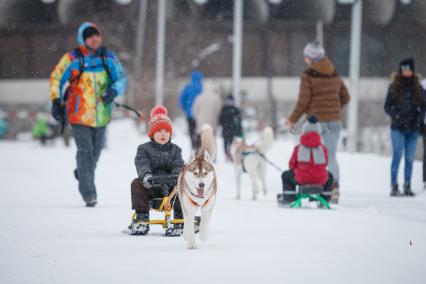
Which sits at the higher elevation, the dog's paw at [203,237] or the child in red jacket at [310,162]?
the child in red jacket at [310,162]

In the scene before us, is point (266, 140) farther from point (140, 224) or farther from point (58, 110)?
point (140, 224)

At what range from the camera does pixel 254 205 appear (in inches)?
448

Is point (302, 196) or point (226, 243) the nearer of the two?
point (226, 243)

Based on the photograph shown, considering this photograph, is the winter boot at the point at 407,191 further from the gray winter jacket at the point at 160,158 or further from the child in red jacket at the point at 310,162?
the gray winter jacket at the point at 160,158

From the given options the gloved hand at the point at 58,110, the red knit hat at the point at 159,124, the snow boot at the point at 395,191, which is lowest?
the snow boot at the point at 395,191

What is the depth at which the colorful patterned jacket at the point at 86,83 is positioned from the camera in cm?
1066

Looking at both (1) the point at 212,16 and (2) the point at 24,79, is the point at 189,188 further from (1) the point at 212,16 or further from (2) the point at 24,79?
(2) the point at 24,79

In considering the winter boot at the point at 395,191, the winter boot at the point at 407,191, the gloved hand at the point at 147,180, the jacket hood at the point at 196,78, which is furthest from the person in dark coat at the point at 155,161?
the jacket hood at the point at 196,78

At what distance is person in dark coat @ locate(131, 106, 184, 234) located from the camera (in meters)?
7.90

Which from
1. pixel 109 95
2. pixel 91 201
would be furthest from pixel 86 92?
pixel 91 201

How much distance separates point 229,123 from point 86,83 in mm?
10649

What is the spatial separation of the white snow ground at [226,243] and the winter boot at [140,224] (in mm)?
104

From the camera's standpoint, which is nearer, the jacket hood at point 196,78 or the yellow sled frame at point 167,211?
the yellow sled frame at point 167,211

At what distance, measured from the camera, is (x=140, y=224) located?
793cm
